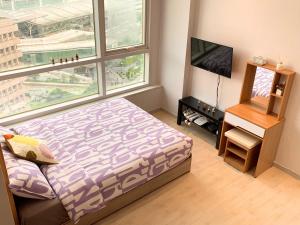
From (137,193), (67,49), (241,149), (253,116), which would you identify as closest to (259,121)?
(253,116)

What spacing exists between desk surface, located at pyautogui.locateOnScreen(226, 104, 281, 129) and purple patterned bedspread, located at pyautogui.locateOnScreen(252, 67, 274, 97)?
0.22m

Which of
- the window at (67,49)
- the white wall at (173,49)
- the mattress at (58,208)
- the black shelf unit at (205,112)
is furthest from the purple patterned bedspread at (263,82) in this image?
the window at (67,49)

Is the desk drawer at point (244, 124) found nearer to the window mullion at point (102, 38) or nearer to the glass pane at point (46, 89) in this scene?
the window mullion at point (102, 38)

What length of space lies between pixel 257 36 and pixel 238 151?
1.35m

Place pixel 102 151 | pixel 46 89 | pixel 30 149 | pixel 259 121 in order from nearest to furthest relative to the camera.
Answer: pixel 30 149 < pixel 102 151 < pixel 259 121 < pixel 46 89

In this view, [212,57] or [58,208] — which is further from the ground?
[212,57]

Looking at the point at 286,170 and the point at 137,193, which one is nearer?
the point at 137,193

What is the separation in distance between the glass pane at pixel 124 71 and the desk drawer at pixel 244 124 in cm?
165

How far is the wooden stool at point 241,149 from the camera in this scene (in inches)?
128

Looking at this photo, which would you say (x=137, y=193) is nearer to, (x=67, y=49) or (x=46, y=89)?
(x=46, y=89)

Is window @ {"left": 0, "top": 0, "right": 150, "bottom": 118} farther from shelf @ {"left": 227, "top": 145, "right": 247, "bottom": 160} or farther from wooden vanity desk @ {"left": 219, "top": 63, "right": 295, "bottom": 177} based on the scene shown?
shelf @ {"left": 227, "top": 145, "right": 247, "bottom": 160}

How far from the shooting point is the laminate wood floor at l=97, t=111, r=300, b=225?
2.79m

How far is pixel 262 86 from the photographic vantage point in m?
3.37

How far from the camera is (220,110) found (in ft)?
12.8
